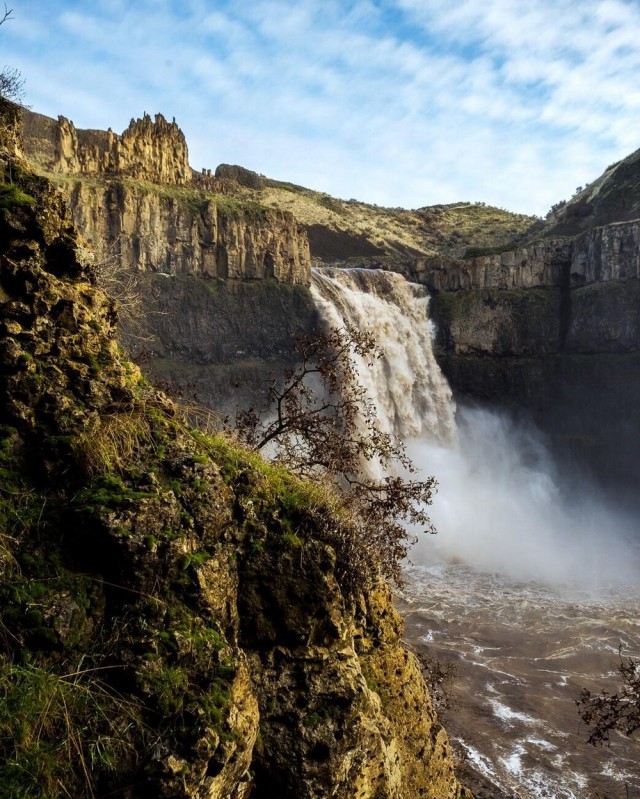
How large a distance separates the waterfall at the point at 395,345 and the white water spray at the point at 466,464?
3.2 inches

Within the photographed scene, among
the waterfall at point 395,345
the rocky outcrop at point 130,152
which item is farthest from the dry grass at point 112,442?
the rocky outcrop at point 130,152

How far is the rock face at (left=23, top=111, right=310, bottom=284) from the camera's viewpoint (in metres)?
33.1

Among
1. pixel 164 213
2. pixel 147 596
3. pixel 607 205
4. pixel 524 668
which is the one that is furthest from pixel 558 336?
pixel 147 596

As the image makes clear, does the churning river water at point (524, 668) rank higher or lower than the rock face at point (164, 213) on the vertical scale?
lower

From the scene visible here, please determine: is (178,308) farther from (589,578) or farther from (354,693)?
(354,693)

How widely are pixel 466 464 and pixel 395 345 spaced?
9.46 m

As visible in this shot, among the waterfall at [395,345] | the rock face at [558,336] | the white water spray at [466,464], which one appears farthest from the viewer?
the rock face at [558,336]

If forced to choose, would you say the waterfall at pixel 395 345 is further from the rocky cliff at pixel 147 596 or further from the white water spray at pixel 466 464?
the rocky cliff at pixel 147 596

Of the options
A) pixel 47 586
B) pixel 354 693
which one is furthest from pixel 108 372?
pixel 354 693

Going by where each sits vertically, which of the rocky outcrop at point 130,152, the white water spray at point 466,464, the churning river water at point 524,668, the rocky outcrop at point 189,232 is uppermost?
the rocky outcrop at point 130,152

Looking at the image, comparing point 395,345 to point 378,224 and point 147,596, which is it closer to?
point 147,596

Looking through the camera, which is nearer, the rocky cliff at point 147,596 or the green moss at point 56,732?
the green moss at point 56,732

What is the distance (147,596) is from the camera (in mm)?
3441

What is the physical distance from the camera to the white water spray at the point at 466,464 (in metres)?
32.6
